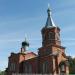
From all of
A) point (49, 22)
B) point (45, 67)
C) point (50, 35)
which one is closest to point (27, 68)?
point (45, 67)

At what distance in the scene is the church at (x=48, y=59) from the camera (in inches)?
1420

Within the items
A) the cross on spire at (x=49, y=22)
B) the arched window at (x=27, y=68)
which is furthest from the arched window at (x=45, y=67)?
the cross on spire at (x=49, y=22)

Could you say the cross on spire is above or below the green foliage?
above

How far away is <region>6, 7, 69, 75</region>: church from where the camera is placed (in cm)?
3606

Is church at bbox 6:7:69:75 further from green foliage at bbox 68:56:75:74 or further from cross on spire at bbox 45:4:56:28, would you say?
green foliage at bbox 68:56:75:74

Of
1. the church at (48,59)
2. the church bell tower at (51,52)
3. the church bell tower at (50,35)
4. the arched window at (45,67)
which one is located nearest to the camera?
the church bell tower at (51,52)

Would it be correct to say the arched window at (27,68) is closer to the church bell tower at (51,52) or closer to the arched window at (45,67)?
the church bell tower at (51,52)

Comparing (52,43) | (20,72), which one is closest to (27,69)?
(20,72)

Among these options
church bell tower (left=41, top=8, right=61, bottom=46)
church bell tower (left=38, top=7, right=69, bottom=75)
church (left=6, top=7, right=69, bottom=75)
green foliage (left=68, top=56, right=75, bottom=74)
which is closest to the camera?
church bell tower (left=38, top=7, right=69, bottom=75)

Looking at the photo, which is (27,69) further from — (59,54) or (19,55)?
(59,54)

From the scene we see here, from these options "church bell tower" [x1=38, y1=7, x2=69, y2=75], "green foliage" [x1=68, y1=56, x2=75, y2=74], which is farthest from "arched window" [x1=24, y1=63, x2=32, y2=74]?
"green foliage" [x1=68, y1=56, x2=75, y2=74]

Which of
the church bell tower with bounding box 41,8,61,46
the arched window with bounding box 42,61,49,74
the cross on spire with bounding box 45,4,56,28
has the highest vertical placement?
the cross on spire with bounding box 45,4,56,28

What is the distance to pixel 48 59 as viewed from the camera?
36406mm

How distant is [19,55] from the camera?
142 ft
